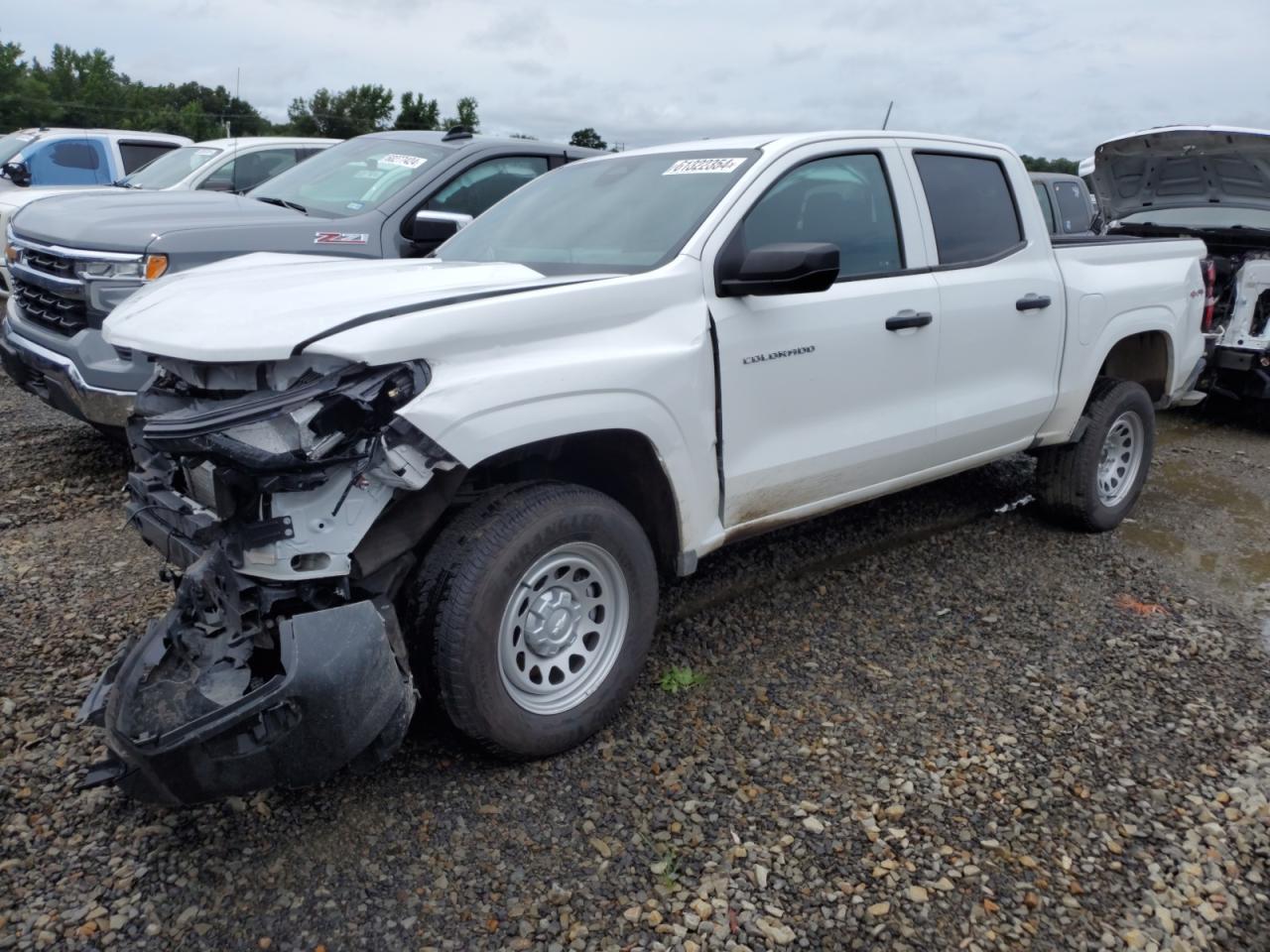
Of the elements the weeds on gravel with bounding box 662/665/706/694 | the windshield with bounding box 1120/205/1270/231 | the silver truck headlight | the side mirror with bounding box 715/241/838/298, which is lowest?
the weeds on gravel with bounding box 662/665/706/694

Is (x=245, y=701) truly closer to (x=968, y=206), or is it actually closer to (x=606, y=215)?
(x=606, y=215)

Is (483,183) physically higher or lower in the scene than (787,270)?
higher

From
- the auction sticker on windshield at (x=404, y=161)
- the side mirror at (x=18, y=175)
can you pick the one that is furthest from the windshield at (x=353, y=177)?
the side mirror at (x=18, y=175)

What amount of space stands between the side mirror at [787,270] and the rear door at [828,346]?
124 mm

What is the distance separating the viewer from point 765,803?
3.04 metres

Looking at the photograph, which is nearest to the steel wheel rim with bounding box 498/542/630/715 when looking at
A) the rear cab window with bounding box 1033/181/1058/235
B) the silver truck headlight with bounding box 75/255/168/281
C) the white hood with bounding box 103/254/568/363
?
the white hood with bounding box 103/254/568/363

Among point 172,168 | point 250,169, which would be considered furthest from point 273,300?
point 172,168

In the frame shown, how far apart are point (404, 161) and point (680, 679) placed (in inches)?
169

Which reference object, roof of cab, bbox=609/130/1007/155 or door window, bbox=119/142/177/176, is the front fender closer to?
roof of cab, bbox=609/130/1007/155

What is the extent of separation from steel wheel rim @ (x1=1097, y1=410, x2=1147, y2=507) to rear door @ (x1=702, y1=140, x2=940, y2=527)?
1.68m

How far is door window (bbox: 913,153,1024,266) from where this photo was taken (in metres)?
4.36

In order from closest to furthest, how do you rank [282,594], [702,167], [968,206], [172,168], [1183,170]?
[282,594]
[702,167]
[968,206]
[1183,170]
[172,168]

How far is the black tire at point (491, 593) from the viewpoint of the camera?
283 cm

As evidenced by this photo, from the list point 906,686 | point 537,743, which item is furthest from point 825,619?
point 537,743
